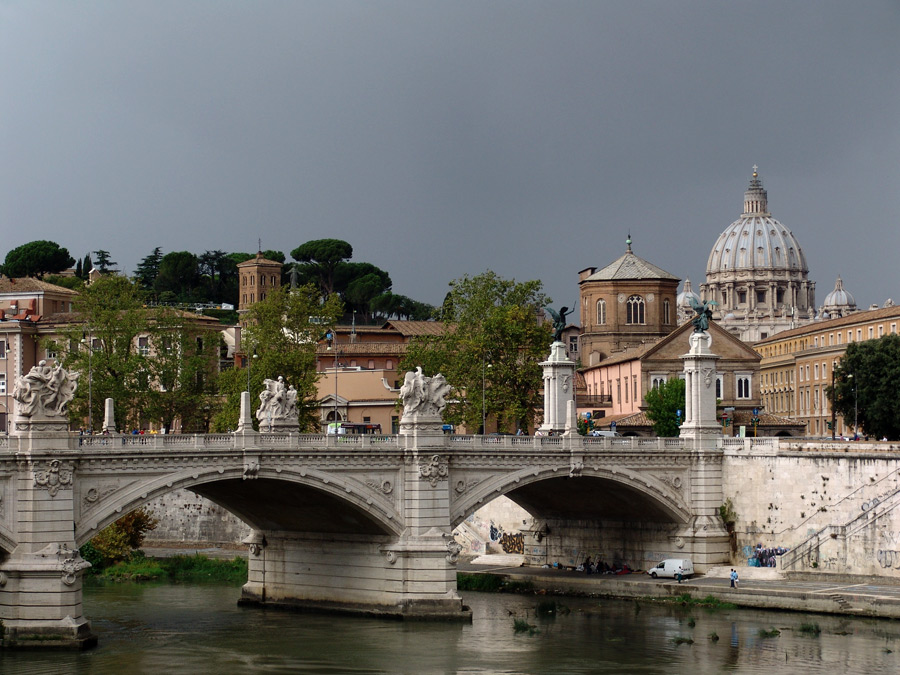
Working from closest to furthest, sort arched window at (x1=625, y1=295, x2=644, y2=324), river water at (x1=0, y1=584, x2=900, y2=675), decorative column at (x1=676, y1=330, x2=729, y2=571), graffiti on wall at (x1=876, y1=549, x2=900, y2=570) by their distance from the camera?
river water at (x1=0, y1=584, x2=900, y2=675), graffiti on wall at (x1=876, y1=549, x2=900, y2=570), decorative column at (x1=676, y1=330, x2=729, y2=571), arched window at (x1=625, y1=295, x2=644, y2=324)

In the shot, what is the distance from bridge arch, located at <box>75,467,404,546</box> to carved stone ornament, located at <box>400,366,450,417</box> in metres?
3.18

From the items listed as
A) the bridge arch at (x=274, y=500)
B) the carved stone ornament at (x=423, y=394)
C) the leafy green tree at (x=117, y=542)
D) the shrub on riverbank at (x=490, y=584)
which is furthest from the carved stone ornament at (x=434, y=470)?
the leafy green tree at (x=117, y=542)

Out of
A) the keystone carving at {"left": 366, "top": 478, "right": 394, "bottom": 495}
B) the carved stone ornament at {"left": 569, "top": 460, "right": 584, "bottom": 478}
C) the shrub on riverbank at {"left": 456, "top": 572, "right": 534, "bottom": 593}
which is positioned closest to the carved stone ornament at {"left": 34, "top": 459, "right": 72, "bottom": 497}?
the keystone carving at {"left": 366, "top": 478, "right": 394, "bottom": 495}

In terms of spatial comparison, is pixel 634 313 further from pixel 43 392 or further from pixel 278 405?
pixel 43 392

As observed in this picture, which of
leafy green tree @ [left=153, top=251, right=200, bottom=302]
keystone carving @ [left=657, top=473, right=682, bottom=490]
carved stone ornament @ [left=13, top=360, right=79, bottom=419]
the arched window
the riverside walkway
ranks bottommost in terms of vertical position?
the riverside walkway

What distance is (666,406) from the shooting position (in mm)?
88625

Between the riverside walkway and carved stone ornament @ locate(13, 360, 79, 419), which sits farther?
the riverside walkway

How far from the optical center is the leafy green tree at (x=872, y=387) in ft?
295

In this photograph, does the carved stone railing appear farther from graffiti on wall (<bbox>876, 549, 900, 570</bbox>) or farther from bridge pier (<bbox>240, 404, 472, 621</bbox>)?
graffiti on wall (<bbox>876, 549, 900, 570</bbox>)

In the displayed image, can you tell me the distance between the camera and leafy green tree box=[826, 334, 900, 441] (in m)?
89.9

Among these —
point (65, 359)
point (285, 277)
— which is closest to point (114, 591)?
point (65, 359)

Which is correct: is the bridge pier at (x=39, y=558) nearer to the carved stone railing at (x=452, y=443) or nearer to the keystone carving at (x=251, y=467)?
the carved stone railing at (x=452, y=443)

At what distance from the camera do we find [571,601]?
5959 cm

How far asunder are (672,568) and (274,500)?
15210mm
